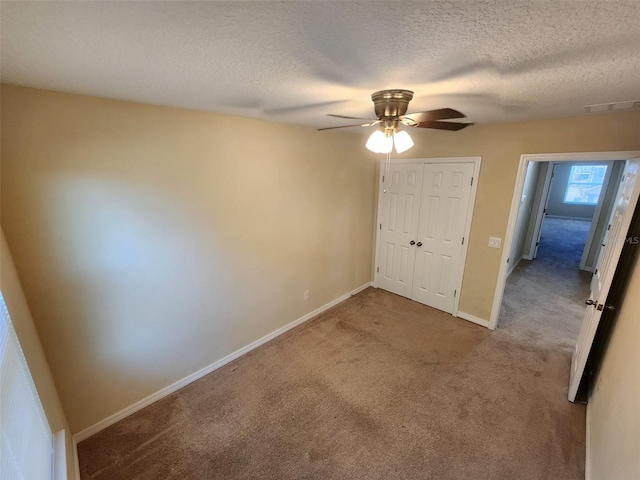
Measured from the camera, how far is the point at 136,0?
2.30ft

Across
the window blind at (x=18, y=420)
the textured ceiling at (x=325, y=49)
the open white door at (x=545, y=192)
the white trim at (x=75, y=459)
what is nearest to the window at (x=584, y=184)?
the open white door at (x=545, y=192)

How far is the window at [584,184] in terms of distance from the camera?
27.7ft

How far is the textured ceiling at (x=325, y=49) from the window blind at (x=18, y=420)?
1.07 metres

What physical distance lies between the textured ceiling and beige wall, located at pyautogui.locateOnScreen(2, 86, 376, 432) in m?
0.29

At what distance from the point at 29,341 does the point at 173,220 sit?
1.04m

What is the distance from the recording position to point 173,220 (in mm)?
2088

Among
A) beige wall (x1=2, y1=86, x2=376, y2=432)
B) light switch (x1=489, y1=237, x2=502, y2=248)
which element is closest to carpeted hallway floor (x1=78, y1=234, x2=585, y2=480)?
beige wall (x1=2, y1=86, x2=376, y2=432)

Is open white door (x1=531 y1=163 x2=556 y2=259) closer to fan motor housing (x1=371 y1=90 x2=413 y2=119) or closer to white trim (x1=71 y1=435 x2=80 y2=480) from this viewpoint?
fan motor housing (x1=371 y1=90 x2=413 y2=119)

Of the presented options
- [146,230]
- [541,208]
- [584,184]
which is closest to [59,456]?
[146,230]

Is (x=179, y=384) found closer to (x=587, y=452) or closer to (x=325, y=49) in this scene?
(x=325, y=49)

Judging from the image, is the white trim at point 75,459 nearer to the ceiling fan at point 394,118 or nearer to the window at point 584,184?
the ceiling fan at point 394,118

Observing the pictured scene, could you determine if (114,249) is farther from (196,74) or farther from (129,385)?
(196,74)

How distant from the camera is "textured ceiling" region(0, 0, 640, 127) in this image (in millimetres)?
758

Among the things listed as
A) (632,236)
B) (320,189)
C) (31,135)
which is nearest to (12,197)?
(31,135)
